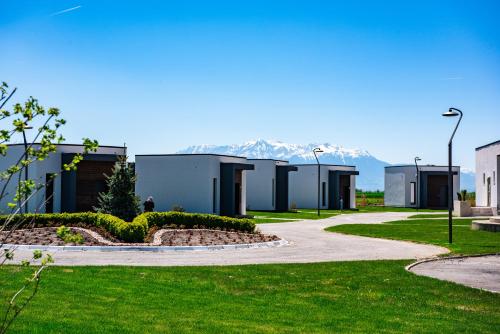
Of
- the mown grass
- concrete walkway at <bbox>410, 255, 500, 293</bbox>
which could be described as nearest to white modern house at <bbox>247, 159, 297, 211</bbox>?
the mown grass

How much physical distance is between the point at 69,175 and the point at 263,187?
23005mm

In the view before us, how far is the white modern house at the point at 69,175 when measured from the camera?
124ft

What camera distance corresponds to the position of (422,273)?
1520 cm

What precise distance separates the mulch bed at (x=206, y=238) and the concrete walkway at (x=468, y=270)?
7821 millimetres

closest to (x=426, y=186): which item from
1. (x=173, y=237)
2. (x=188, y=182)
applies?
(x=188, y=182)

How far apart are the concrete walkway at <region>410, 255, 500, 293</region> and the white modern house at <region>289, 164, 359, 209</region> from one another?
46710 millimetres

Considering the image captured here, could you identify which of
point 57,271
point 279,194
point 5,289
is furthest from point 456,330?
point 279,194

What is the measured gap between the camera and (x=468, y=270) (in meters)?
16.0

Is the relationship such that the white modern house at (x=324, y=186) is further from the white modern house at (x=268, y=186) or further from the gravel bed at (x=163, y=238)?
the gravel bed at (x=163, y=238)

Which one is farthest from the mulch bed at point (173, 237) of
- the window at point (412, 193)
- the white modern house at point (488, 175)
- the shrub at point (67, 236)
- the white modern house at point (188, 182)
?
the window at point (412, 193)

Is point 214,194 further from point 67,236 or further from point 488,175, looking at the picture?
point 67,236

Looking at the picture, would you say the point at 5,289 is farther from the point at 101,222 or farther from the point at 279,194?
the point at 279,194

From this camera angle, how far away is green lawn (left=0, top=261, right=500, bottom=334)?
8.91 metres

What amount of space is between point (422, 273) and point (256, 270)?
4.15 metres
